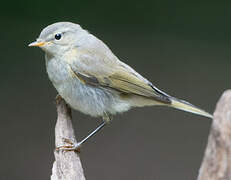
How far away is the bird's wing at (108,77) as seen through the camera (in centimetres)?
310

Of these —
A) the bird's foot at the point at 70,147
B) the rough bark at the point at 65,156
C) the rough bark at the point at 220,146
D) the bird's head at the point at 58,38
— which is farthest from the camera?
the bird's head at the point at 58,38

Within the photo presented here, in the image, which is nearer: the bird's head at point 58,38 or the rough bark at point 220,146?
the rough bark at point 220,146

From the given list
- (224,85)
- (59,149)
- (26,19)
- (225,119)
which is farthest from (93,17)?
(225,119)

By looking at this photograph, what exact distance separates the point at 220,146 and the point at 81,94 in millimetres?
1582

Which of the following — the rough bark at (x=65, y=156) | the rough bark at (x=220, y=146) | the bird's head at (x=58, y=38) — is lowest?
the rough bark at (x=65, y=156)

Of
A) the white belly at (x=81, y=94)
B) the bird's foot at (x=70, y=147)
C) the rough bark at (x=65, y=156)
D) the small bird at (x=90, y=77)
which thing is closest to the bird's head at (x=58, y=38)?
the small bird at (x=90, y=77)

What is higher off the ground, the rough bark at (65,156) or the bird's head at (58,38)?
the bird's head at (58,38)

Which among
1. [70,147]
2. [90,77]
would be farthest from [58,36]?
[70,147]

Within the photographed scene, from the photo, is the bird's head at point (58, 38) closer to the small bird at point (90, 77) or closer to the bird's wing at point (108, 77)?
the small bird at point (90, 77)

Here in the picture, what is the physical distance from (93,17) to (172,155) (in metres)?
1.95

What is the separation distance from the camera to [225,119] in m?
1.69

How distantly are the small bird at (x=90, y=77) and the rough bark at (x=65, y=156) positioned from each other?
10 cm

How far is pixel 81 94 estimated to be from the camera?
3.11 m

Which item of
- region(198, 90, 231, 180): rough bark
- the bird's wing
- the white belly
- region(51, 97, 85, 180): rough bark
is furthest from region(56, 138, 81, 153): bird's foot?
region(198, 90, 231, 180): rough bark
